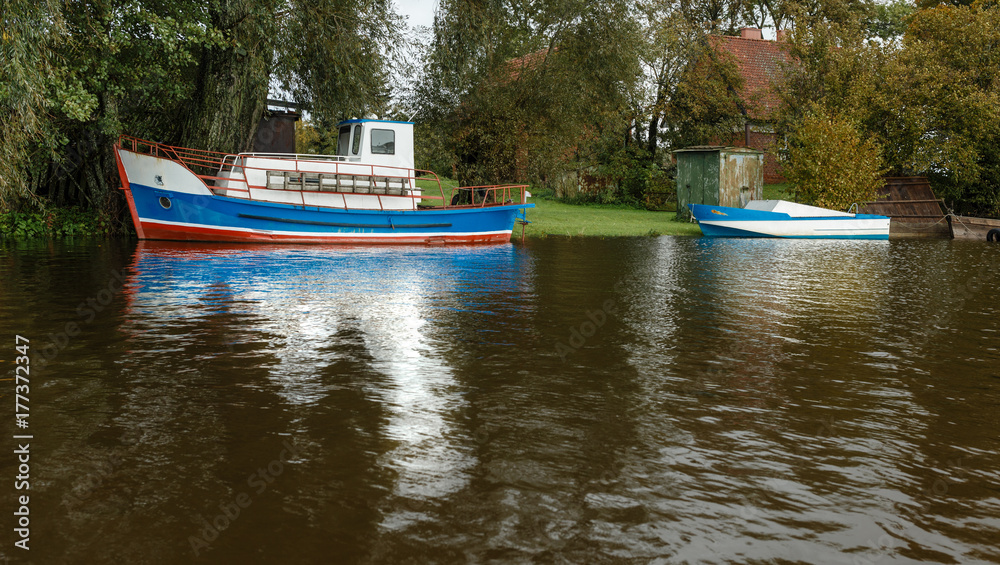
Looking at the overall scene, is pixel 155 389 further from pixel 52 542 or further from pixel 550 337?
pixel 550 337

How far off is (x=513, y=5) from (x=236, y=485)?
2519 centimetres

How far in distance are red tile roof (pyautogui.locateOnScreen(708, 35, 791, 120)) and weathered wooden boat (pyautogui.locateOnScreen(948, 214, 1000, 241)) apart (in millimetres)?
10567

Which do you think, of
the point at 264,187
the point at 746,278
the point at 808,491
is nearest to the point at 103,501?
the point at 808,491

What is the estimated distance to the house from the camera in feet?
123

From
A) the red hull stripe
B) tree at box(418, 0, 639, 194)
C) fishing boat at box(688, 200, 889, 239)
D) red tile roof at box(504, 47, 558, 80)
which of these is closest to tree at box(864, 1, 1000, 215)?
fishing boat at box(688, 200, 889, 239)

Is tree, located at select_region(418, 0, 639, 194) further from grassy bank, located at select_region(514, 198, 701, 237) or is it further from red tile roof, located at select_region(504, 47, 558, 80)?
grassy bank, located at select_region(514, 198, 701, 237)

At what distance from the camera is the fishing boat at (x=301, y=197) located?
1908 cm

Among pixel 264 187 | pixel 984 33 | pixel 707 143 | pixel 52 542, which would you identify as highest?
pixel 984 33

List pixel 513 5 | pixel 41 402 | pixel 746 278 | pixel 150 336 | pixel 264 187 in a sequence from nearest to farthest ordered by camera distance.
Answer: pixel 41 402 < pixel 150 336 < pixel 746 278 < pixel 264 187 < pixel 513 5

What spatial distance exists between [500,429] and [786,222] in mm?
21844

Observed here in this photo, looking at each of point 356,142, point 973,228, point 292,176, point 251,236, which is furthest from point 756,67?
point 251,236

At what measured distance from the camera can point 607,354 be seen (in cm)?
736

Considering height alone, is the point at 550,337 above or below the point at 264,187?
below

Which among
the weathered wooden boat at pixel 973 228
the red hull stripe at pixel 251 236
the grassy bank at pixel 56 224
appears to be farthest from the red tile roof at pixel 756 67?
the grassy bank at pixel 56 224
